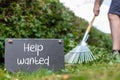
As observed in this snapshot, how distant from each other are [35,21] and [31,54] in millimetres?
2139

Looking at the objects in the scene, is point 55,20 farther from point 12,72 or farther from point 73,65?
point 12,72

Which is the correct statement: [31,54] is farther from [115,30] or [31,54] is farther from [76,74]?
[76,74]

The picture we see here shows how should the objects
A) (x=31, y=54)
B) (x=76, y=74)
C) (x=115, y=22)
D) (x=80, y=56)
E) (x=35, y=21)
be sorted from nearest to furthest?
(x=76, y=74), (x=31, y=54), (x=80, y=56), (x=115, y=22), (x=35, y=21)

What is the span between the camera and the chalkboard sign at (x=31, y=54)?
20.1 feet

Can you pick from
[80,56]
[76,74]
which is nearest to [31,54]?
[80,56]

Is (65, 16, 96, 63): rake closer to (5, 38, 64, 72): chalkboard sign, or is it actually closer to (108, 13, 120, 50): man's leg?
(108, 13, 120, 50): man's leg

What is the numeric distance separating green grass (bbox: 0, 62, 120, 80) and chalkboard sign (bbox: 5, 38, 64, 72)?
12 centimetres

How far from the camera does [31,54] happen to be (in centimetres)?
622

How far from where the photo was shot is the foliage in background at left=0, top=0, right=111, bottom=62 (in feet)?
25.7

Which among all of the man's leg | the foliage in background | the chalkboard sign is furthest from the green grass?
the foliage in background

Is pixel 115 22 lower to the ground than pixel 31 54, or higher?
higher

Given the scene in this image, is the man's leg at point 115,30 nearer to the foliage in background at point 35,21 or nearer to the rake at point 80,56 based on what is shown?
the rake at point 80,56

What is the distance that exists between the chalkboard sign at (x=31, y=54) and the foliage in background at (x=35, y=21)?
113 centimetres

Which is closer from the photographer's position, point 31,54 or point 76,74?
point 76,74
